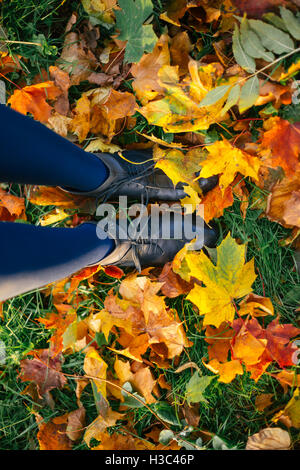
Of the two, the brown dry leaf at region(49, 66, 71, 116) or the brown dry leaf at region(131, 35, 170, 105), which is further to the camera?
the brown dry leaf at region(49, 66, 71, 116)

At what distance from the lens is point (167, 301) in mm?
1350

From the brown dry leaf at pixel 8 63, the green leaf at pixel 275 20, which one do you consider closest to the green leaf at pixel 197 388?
the green leaf at pixel 275 20

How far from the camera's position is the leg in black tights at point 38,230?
2.62 ft

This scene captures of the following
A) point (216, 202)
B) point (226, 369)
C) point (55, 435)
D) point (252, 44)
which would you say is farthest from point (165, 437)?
point (252, 44)

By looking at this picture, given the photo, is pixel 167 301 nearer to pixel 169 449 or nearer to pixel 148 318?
pixel 148 318

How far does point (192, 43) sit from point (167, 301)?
904mm

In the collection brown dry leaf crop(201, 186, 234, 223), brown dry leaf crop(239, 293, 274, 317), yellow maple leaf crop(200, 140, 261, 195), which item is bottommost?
brown dry leaf crop(239, 293, 274, 317)

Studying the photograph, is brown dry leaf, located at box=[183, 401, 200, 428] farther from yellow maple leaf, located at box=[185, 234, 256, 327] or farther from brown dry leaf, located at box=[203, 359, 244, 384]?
yellow maple leaf, located at box=[185, 234, 256, 327]

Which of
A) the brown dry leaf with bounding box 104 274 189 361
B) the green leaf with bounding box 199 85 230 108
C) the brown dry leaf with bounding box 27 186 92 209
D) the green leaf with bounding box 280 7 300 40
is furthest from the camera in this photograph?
the brown dry leaf with bounding box 27 186 92 209

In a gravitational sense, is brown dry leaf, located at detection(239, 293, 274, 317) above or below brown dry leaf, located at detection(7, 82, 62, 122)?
Result: below

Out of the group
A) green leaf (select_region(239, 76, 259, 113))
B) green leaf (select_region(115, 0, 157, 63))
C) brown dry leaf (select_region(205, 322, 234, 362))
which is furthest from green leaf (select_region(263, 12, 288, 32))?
brown dry leaf (select_region(205, 322, 234, 362))

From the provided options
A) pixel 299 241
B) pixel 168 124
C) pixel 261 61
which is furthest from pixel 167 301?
pixel 261 61

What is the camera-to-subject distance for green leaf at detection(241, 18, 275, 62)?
940 millimetres

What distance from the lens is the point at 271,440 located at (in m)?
1.10
